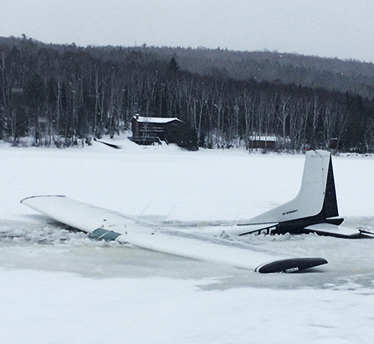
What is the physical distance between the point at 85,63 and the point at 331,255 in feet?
203

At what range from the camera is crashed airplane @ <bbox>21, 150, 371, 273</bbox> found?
7.04m

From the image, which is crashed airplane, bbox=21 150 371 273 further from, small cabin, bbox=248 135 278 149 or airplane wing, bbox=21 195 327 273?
small cabin, bbox=248 135 278 149

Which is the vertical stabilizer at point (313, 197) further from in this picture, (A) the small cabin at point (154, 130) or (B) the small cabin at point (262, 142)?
(B) the small cabin at point (262, 142)

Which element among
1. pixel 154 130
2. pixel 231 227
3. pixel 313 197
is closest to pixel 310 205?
pixel 313 197

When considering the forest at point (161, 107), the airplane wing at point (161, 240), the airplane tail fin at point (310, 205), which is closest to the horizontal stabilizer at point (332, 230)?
the airplane tail fin at point (310, 205)

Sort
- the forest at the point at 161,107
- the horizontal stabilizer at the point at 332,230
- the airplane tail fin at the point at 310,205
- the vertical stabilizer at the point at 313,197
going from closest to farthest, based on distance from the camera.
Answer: the horizontal stabilizer at the point at 332,230 < the airplane tail fin at the point at 310,205 < the vertical stabilizer at the point at 313,197 < the forest at the point at 161,107

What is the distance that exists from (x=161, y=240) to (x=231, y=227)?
1.58 metres

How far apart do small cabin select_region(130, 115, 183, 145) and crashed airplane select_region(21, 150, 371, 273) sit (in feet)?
136

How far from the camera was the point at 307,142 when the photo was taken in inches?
2188

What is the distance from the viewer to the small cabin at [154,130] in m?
52.2

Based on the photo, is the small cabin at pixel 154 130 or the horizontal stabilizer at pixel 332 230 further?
the small cabin at pixel 154 130

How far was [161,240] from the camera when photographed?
7645 mm

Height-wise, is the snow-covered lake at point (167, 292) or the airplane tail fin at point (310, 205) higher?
the airplane tail fin at point (310, 205)

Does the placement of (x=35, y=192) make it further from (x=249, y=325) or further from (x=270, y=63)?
(x=270, y=63)
